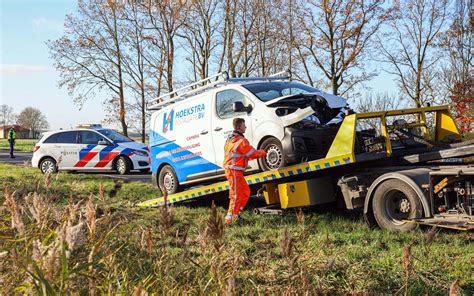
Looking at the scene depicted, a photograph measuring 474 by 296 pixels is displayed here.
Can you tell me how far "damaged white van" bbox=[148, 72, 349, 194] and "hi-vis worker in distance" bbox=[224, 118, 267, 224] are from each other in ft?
1.11

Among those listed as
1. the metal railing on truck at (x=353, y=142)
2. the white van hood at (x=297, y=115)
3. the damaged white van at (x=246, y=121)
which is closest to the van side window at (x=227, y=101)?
the damaged white van at (x=246, y=121)

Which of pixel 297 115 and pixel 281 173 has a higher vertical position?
pixel 297 115

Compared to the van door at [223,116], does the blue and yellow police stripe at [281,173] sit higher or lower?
lower

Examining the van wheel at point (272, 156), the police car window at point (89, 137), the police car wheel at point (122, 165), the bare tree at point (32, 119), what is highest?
the bare tree at point (32, 119)

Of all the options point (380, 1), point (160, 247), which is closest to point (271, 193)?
point (160, 247)

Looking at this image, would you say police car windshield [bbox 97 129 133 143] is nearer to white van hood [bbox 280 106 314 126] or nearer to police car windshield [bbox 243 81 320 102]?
police car windshield [bbox 243 81 320 102]

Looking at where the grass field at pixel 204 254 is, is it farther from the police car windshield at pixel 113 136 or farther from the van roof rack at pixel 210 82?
the police car windshield at pixel 113 136

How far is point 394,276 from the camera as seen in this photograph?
13.1 feet

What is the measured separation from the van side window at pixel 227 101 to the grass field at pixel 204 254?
1.71 meters

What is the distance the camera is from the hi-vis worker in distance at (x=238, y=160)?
286 inches

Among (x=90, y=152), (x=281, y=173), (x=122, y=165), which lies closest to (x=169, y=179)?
(x=281, y=173)

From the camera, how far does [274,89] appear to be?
26.6 ft

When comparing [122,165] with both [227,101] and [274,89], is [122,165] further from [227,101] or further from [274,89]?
[274,89]

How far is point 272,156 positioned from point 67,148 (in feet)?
35.4
